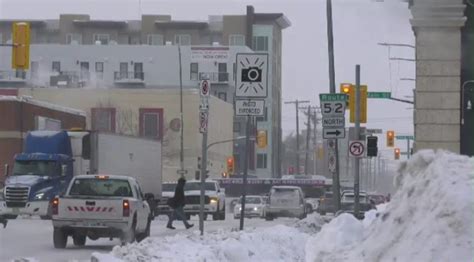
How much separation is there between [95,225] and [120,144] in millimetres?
16893

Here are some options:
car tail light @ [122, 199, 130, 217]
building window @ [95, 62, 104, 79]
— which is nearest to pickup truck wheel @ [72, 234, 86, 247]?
car tail light @ [122, 199, 130, 217]

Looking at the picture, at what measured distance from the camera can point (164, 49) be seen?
85.7 m

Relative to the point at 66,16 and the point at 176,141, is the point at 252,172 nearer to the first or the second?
the point at 176,141

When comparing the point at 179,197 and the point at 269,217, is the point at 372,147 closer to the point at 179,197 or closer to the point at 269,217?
the point at 179,197

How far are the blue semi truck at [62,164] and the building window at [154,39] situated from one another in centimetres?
5801

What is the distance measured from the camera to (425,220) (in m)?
7.42

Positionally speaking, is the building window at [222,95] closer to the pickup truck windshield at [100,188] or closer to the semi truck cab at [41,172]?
the semi truck cab at [41,172]

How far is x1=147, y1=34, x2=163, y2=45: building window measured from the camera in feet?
316

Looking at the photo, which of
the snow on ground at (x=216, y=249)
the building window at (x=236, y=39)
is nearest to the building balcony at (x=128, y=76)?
the building window at (x=236, y=39)

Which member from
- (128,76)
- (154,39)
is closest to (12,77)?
(128,76)

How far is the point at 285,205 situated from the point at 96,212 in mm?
21282

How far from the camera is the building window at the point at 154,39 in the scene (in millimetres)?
96269

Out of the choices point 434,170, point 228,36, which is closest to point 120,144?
point 434,170

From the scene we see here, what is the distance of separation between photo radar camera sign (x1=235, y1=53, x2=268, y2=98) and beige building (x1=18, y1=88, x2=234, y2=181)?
54648mm
